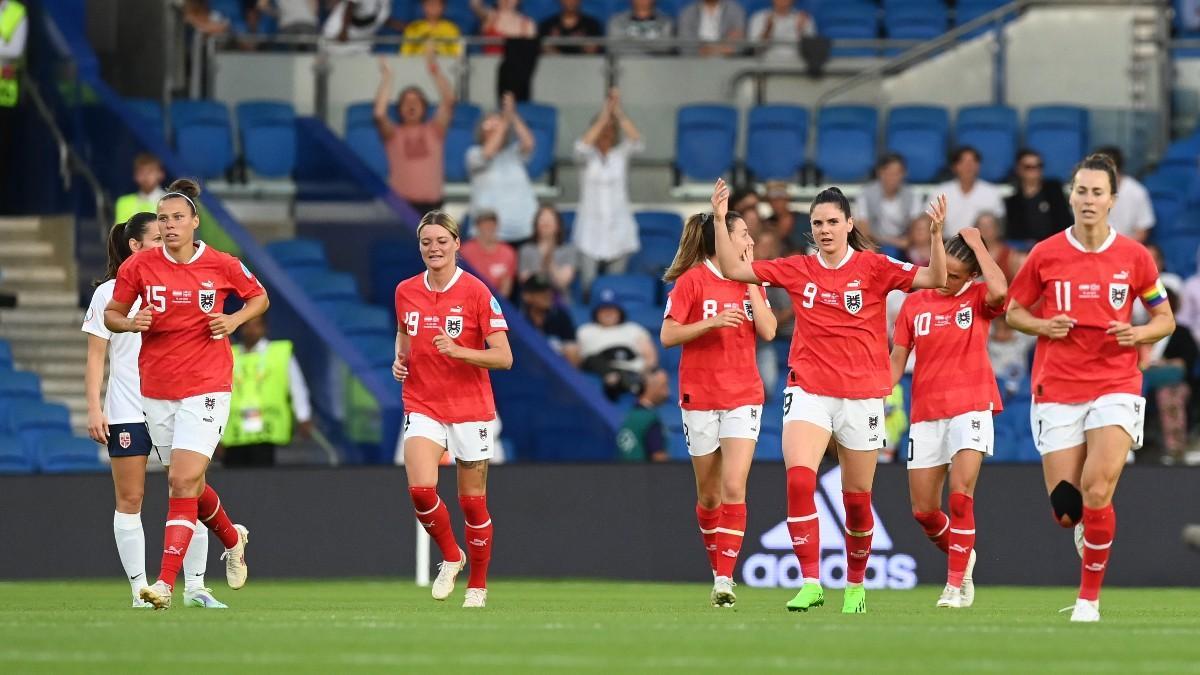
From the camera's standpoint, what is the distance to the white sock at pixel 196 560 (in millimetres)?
12375

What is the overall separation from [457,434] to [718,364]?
166 cm

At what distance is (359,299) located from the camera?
1895 cm

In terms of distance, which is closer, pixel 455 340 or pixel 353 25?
pixel 455 340

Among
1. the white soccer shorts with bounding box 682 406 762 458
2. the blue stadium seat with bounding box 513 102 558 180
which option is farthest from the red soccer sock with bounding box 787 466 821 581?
the blue stadium seat with bounding box 513 102 558 180

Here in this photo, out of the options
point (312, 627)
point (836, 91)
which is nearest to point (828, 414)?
point (312, 627)

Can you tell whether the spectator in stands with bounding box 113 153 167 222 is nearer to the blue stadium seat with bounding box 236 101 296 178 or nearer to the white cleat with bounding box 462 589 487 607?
the blue stadium seat with bounding box 236 101 296 178

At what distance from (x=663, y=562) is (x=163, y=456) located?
234 inches

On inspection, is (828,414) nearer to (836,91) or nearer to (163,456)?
(163,456)

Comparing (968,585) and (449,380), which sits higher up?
(449,380)

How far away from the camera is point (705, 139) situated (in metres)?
22.6

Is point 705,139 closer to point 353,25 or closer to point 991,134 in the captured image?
point 991,134

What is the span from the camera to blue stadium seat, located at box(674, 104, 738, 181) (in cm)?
2252

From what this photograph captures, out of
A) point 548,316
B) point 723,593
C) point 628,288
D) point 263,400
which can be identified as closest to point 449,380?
point 723,593

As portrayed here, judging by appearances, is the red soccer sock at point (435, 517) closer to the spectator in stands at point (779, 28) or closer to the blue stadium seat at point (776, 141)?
the blue stadium seat at point (776, 141)
